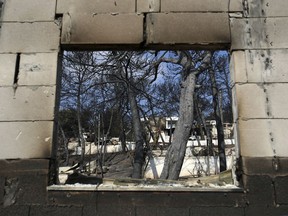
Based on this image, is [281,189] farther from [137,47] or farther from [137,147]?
[137,147]

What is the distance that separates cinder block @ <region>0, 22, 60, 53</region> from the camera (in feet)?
14.2

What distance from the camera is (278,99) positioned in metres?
4.07

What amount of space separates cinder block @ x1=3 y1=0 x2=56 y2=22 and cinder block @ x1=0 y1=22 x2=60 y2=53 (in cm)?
8

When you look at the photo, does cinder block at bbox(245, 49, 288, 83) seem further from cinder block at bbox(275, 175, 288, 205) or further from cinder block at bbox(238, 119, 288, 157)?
cinder block at bbox(275, 175, 288, 205)

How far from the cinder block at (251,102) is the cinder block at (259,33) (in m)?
0.52

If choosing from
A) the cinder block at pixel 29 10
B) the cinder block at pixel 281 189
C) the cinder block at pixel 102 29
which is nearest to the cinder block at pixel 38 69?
the cinder block at pixel 102 29

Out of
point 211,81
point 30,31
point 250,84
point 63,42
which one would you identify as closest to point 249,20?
point 250,84

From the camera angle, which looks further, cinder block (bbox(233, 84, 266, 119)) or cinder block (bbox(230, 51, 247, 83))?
cinder block (bbox(230, 51, 247, 83))

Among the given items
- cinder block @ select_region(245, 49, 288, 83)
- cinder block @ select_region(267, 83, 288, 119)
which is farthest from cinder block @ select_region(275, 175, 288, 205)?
cinder block @ select_region(245, 49, 288, 83)

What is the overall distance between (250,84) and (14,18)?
9.85 feet

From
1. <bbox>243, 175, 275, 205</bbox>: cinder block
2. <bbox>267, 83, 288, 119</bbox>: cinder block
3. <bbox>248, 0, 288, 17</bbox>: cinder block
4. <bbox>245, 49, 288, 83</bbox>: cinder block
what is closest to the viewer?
<bbox>243, 175, 275, 205</bbox>: cinder block

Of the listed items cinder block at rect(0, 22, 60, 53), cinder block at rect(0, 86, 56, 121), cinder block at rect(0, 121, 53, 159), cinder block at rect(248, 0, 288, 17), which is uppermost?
cinder block at rect(248, 0, 288, 17)

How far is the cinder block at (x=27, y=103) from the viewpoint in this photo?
4109 mm

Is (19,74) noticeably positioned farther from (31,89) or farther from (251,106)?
(251,106)
